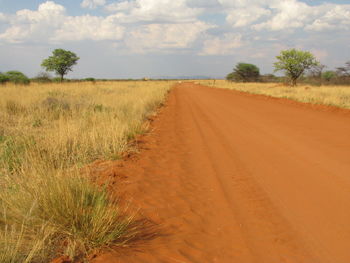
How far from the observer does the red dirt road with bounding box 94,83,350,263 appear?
2.97 meters

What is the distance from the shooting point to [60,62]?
51.0 meters

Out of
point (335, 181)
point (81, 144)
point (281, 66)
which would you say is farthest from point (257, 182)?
point (281, 66)

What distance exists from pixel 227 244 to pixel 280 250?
0.54 meters

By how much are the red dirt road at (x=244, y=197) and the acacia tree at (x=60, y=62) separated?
162ft

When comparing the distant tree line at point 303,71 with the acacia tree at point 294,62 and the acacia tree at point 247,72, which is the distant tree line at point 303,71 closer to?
the acacia tree at point 294,62

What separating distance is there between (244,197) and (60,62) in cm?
5306

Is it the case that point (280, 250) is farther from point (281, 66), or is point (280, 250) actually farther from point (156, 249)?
point (281, 66)

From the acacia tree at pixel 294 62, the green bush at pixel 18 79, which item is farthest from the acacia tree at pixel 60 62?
the acacia tree at pixel 294 62

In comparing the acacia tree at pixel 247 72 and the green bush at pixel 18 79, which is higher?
the acacia tree at pixel 247 72

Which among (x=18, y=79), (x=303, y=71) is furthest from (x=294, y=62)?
(x=18, y=79)

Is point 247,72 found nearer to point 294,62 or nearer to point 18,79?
point 294,62

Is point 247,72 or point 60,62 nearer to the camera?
point 60,62

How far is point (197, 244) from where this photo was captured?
311 cm

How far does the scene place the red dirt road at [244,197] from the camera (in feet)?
9.75
